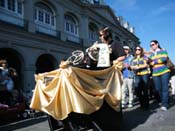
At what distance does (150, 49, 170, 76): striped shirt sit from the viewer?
627cm

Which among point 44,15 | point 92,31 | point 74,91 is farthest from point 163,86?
point 92,31

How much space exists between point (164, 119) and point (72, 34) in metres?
19.2

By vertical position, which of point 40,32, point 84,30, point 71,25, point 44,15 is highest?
point 44,15

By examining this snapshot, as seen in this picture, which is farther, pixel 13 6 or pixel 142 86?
pixel 13 6

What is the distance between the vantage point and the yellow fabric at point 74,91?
11.3ft

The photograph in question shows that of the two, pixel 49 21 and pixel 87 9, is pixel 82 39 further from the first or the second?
pixel 49 21

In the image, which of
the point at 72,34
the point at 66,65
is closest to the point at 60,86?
the point at 66,65

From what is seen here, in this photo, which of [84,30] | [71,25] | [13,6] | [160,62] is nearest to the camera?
[160,62]

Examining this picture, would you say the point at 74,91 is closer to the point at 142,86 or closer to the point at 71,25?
the point at 142,86

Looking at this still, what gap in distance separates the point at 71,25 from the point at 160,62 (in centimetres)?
1761

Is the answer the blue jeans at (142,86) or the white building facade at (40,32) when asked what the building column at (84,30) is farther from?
the blue jeans at (142,86)

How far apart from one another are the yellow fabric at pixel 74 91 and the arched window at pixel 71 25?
1867cm

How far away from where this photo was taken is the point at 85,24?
24.7m

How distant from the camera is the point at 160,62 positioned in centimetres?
629
